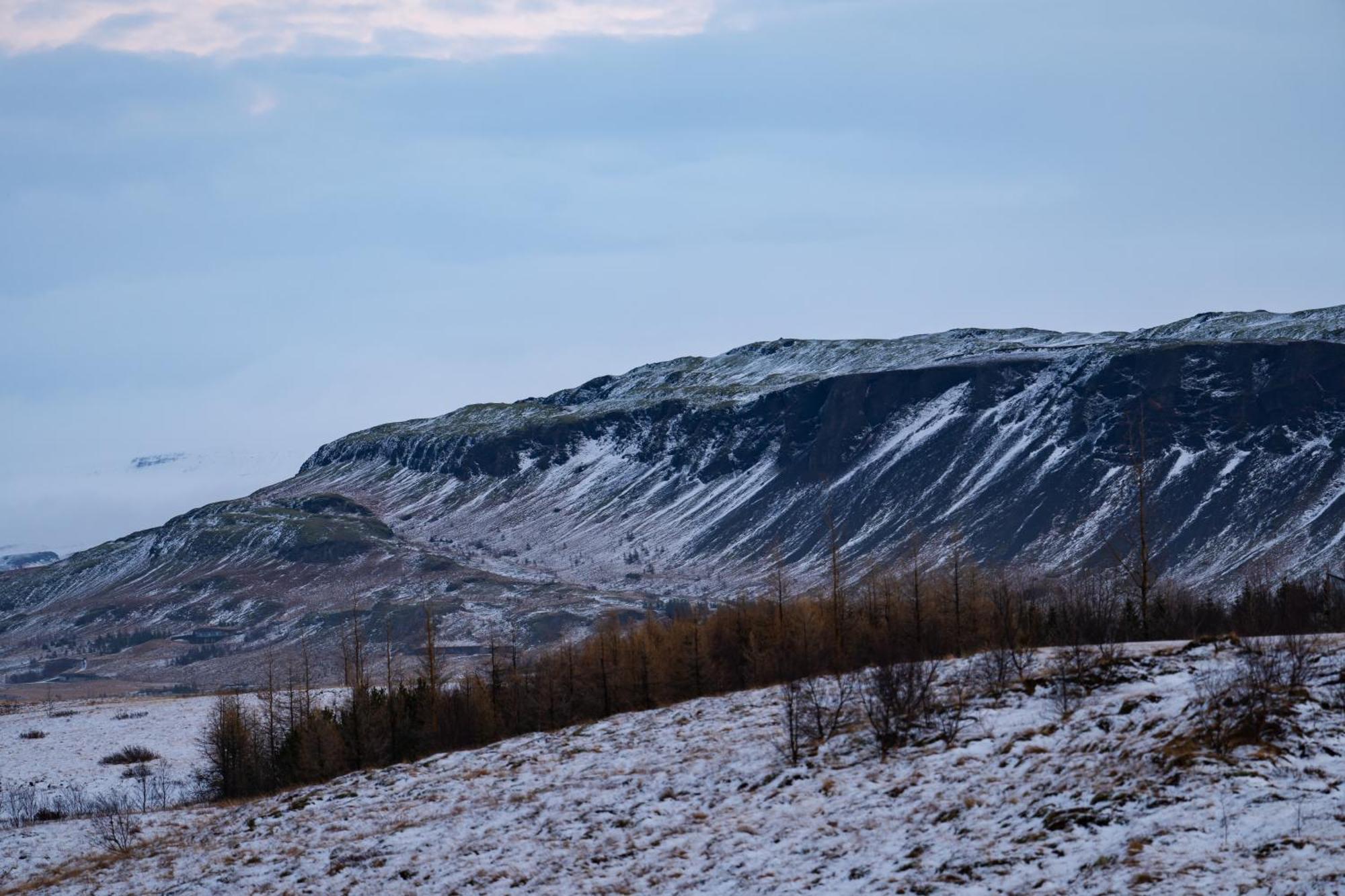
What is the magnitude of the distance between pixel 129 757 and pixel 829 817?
2979 inches

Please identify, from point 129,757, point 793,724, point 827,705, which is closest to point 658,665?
point 827,705

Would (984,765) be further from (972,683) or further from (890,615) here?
(890,615)

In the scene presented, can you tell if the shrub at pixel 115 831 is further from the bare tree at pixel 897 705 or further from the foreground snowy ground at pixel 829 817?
the bare tree at pixel 897 705

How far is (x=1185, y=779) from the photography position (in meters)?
25.9

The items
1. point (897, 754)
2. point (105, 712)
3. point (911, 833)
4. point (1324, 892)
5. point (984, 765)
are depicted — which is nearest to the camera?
point (1324, 892)

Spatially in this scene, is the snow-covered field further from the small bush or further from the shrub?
the shrub

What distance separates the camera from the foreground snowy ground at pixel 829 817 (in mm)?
23625

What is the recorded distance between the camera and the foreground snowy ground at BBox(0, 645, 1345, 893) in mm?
23625

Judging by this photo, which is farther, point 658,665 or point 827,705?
point 658,665

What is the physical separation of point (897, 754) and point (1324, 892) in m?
14.4

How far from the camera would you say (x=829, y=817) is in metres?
30.4

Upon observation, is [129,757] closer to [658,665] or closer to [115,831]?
[115,831]

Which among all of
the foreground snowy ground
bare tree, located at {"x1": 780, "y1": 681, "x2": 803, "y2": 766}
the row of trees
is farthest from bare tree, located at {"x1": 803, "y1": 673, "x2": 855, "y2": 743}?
the row of trees

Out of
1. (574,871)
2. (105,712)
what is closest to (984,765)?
(574,871)
